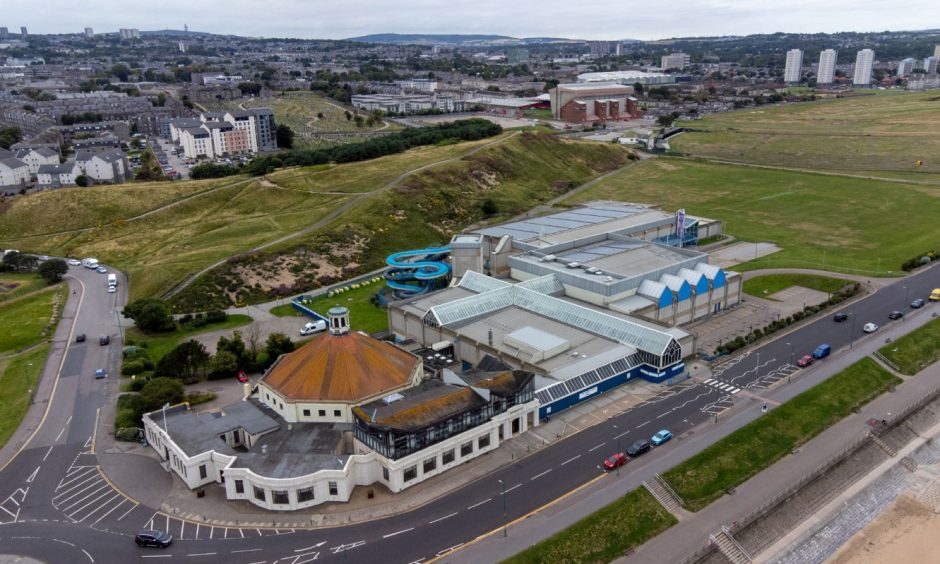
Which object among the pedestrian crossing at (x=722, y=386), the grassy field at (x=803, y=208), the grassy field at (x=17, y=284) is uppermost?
the grassy field at (x=803, y=208)

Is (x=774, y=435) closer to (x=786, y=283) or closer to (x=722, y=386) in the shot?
(x=722, y=386)

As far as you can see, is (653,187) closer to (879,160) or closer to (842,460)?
(879,160)

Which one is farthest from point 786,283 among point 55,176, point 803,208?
point 55,176

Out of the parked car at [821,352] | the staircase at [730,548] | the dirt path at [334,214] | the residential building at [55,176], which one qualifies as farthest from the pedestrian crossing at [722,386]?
the residential building at [55,176]

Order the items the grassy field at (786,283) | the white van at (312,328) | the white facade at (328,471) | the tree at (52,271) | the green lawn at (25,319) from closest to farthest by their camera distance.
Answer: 1. the white facade at (328,471)
2. the green lawn at (25,319)
3. the white van at (312,328)
4. the grassy field at (786,283)
5. the tree at (52,271)

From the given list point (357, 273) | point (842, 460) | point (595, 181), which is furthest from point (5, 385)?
A: point (595, 181)

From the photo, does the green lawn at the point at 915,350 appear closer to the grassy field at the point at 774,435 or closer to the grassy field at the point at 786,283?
the grassy field at the point at 774,435
